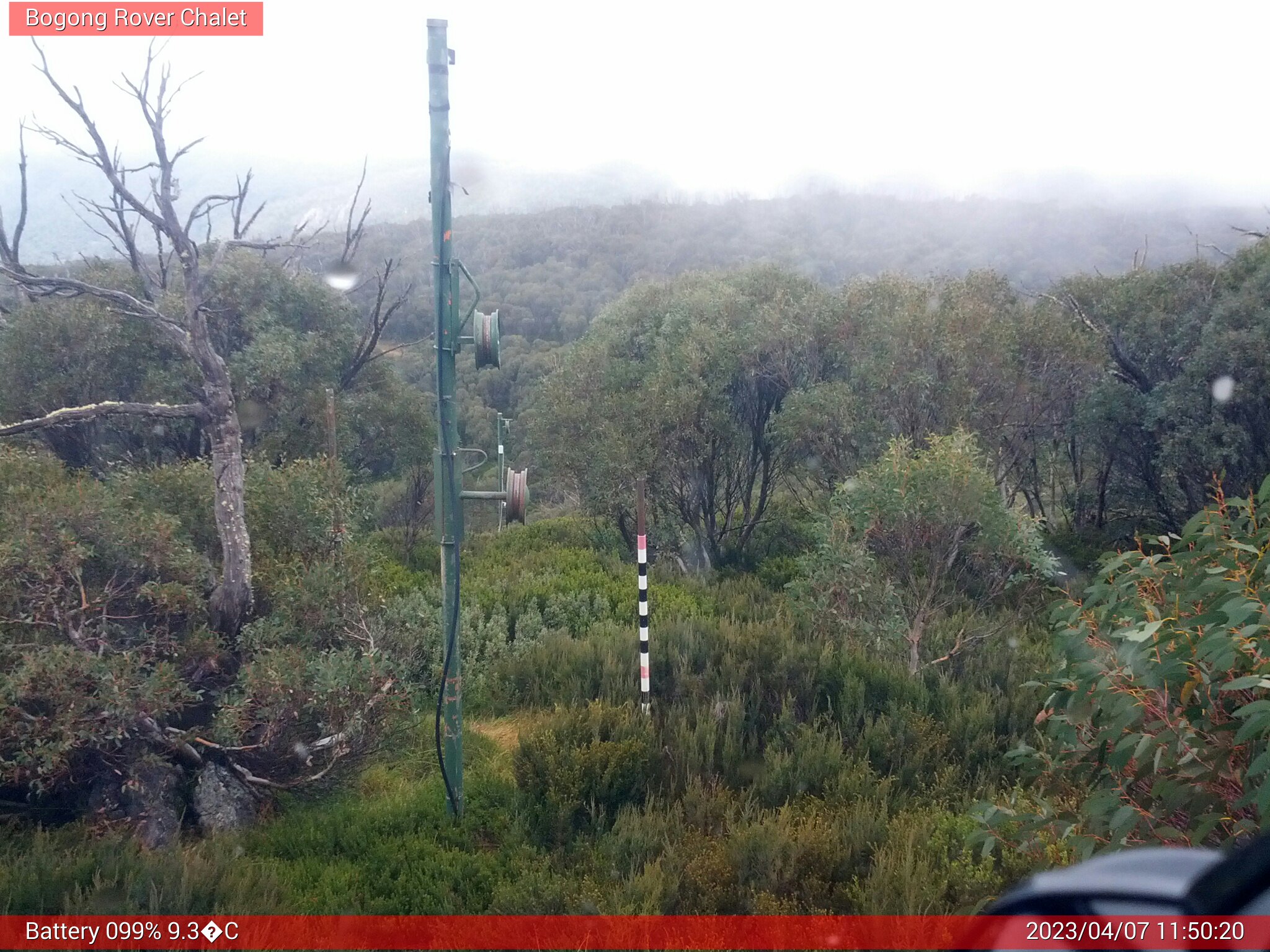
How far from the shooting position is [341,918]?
14.1 ft

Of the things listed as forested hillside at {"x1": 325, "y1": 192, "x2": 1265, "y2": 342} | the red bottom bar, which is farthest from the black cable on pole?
forested hillside at {"x1": 325, "y1": 192, "x2": 1265, "y2": 342}

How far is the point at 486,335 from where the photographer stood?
5379mm

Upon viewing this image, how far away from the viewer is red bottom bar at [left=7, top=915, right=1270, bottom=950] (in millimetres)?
3688

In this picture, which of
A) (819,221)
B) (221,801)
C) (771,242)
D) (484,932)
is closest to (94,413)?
(221,801)

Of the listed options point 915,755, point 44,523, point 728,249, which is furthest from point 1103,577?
point 728,249

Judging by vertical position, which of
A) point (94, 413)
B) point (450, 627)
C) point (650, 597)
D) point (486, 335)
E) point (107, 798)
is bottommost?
point (650, 597)

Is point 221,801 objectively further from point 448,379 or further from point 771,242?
point 771,242

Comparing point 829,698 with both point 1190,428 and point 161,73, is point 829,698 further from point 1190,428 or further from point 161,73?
point 1190,428

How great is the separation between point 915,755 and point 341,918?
4217mm

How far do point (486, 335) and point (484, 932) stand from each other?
3463 millimetres

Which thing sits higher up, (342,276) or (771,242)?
(771,242)

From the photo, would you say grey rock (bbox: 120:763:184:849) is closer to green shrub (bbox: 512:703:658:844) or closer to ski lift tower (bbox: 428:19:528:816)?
ski lift tower (bbox: 428:19:528:816)

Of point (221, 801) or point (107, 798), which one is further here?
point (221, 801)

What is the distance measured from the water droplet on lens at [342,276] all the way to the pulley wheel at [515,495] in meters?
8.70
